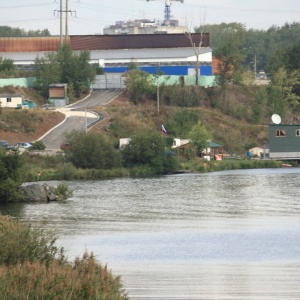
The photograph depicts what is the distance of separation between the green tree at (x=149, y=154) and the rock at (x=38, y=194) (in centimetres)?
1561

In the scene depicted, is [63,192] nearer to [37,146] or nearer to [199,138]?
[37,146]

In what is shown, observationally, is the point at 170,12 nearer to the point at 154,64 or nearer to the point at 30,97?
the point at 154,64

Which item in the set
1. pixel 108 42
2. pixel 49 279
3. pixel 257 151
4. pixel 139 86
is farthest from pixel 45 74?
pixel 49 279

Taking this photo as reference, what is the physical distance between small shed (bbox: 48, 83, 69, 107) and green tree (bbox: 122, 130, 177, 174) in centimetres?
1652

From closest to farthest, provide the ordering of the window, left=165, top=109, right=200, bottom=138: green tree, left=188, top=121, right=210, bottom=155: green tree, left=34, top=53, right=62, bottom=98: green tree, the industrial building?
left=188, top=121, right=210, bottom=155: green tree < the window < left=165, top=109, right=200, bottom=138: green tree < left=34, top=53, right=62, bottom=98: green tree < the industrial building

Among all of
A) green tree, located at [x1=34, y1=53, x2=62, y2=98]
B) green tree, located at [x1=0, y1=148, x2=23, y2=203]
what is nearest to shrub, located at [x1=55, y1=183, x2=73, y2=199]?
green tree, located at [x1=0, y1=148, x2=23, y2=203]

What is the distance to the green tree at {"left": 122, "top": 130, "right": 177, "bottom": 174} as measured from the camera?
64188 mm

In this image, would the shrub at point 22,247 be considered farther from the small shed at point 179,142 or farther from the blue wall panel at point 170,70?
the blue wall panel at point 170,70

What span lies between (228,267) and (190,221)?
36.6ft

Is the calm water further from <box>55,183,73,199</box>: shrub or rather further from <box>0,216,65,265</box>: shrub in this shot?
<box>0,216,65,265</box>: shrub

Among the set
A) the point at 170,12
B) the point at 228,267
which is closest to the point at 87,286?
the point at 228,267

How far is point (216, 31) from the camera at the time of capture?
16788cm

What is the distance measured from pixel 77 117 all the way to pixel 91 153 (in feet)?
36.4

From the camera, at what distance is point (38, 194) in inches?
1917
